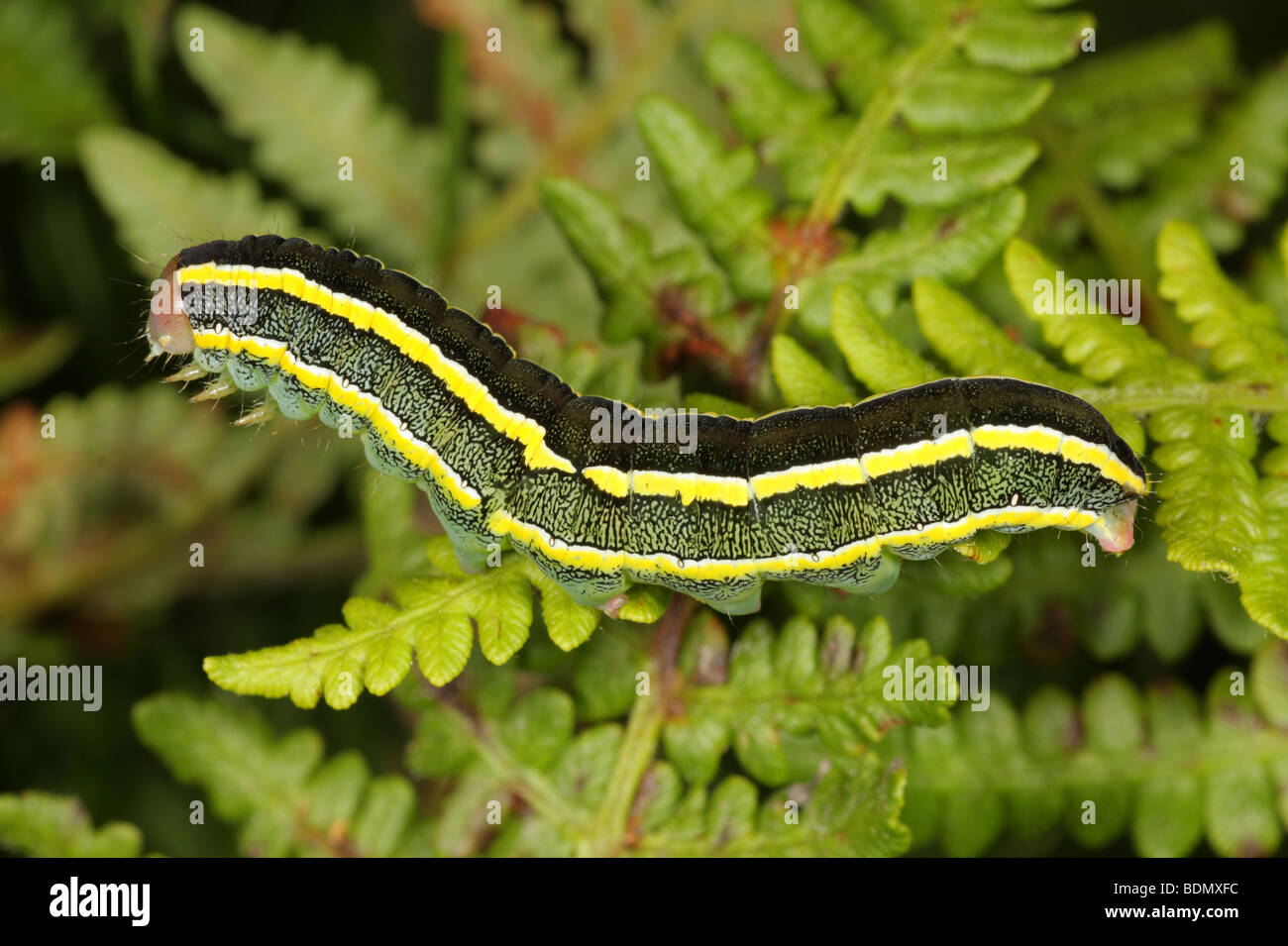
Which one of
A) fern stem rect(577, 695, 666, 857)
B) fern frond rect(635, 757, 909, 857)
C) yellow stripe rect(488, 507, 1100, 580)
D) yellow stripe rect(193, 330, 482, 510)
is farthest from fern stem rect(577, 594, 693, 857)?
yellow stripe rect(193, 330, 482, 510)

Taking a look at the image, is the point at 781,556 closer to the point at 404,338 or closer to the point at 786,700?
the point at 786,700

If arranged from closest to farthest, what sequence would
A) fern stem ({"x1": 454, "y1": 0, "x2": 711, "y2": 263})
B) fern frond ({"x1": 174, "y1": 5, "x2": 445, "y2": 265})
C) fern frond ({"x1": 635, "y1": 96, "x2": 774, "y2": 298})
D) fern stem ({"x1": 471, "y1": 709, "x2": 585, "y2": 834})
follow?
fern stem ({"x1": 471, "y1": 709, "x2": 585, "y2": 834}), fern frond ({"x1": 635, "y1": 96, "x2": 774, "y2": 298}), fern frond ({"x1": 174, "y1": 5, "x2": 445, "y2": 265}), fern stem ({"x1": 454, "y1": 0, "x2": 711, "y2": 263})

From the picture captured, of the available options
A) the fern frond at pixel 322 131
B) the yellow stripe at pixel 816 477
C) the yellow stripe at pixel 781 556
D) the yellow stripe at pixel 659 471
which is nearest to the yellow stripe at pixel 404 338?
the yellow stripe at pixel 659 471

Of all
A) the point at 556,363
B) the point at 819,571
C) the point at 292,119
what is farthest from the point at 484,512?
the point at 292,119

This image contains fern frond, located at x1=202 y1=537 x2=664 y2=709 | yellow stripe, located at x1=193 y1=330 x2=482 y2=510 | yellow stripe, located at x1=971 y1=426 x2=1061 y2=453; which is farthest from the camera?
yellow stripe, located at x1=193 y1=330 x2=482 y2=510

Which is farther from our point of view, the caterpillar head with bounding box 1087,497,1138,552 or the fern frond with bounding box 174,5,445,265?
the fern frond with bounding box 174,5,445,265

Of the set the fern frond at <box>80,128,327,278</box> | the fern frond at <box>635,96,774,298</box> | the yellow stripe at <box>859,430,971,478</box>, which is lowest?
the yellow stripe at <box>859,430,971,478</box>

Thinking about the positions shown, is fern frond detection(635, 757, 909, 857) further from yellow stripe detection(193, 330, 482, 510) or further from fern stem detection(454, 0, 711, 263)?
fern stem detection(454, 0, 711, 263)

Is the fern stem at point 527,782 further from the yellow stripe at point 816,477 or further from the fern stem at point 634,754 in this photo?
the yellow stripe at point 816,477
